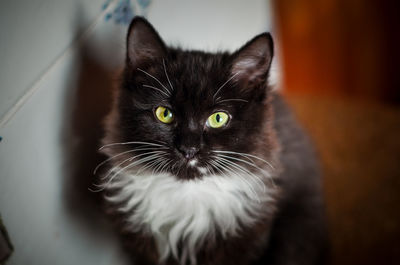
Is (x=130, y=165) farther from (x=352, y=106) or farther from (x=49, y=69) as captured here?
(x=352, y=106)

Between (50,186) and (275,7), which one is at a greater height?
(275,7)

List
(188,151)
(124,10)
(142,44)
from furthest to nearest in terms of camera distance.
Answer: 1. (124,10)
2. (142,44)
3. (188,151)

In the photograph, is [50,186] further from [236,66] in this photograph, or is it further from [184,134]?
A: [236,66]

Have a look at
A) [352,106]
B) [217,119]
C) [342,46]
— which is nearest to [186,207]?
[217,119]

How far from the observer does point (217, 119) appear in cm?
112

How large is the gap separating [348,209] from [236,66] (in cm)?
131

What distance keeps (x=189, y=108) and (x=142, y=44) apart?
258 mm

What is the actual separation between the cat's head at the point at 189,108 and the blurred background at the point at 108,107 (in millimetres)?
190

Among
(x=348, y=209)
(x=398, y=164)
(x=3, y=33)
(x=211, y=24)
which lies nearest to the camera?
(x=3, y=33)

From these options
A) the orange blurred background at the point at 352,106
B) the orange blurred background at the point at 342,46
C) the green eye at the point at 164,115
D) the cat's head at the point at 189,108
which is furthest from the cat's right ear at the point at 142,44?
the orange blurred background at the point at 342,46

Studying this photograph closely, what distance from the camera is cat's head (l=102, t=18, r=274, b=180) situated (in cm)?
108

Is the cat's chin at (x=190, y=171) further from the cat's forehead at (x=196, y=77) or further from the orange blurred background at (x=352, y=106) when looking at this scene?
the orange blurred background at (x=352, y=106)

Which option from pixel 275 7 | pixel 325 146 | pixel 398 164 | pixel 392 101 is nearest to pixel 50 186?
pixel 325 146

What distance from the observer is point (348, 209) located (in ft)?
6.73
